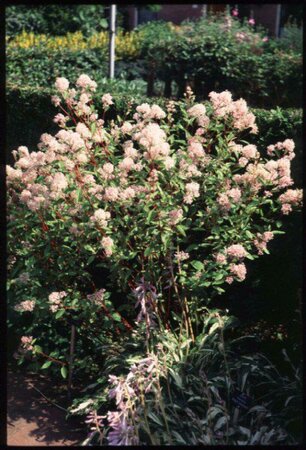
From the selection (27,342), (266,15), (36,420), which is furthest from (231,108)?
(266,15)

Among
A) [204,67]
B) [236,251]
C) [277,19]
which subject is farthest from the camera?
[277,19]

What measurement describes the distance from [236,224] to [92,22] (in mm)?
12393

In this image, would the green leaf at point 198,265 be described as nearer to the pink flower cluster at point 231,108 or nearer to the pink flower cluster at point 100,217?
the pink flower cluster at point 100,217

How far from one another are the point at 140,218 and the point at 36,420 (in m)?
1.41

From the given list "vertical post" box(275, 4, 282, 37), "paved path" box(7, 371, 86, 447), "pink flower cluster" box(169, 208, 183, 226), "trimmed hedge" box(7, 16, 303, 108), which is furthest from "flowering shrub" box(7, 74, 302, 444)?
"vertical post" box(275, 4, 282, 37)

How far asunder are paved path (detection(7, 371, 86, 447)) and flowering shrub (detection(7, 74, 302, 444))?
25cm

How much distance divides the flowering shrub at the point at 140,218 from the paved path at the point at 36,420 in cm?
25

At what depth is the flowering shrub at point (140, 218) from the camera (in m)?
4.00

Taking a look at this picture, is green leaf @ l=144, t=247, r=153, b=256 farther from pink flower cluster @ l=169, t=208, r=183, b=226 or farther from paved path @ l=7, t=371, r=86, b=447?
paved path @ l=7, t=371, r=86, b=447

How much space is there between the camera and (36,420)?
4344 millimetres

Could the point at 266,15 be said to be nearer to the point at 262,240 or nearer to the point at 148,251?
the point at 262,240

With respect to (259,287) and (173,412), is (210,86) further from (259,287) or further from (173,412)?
(173,412)

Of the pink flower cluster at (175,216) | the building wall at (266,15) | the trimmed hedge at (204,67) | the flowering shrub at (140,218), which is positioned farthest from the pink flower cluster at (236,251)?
the building wall at (266,15)

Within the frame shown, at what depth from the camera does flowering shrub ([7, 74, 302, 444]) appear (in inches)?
158
